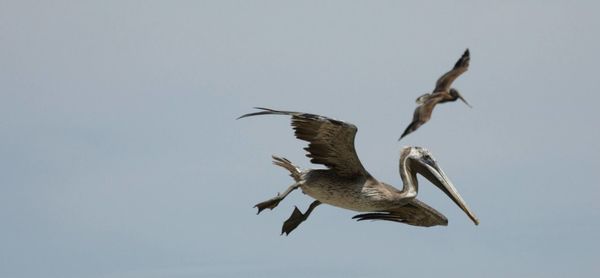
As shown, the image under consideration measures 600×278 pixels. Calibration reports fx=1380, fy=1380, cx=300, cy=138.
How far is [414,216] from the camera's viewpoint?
83.9ft

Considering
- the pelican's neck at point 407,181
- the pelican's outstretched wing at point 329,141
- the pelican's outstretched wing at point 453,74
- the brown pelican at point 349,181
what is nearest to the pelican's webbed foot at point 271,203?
the brown pelican at point 349,181

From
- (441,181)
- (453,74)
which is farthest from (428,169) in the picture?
(453,74)

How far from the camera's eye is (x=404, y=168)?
24.6m

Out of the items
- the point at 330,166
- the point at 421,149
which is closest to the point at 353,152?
the point at 330,166

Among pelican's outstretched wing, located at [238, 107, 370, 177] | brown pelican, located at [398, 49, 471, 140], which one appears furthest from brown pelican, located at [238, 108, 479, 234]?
brown pelican, located at [398, 49, 471, 140]

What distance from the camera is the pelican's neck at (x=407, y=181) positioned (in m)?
24.5

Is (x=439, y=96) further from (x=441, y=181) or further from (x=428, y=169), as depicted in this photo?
(x=441, y=181)

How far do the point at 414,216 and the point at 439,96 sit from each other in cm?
263

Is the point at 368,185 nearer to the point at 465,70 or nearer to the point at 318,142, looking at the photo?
the point at 318,142

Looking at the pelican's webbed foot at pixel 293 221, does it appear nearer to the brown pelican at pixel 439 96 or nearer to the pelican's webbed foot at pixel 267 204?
the pelican's webbed foot at pixel 267 204

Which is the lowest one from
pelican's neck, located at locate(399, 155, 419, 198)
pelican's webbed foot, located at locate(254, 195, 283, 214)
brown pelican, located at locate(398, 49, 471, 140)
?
pelican's webbed foot, located at locate(254, 195, 283, 214)

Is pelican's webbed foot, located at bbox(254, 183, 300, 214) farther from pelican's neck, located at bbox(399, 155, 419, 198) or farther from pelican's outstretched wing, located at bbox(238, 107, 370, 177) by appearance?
pelican's neck, located at bbox(399, 155, 419, 198)

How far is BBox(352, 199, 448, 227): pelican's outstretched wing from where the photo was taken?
83.1ft

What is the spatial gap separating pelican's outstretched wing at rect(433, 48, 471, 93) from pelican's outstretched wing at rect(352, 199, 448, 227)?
2150 millimetres
